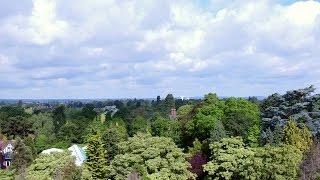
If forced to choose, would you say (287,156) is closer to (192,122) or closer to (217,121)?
(217,121)

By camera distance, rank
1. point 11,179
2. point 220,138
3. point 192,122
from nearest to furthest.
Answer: point 11,179
point 220,138
point 192,122

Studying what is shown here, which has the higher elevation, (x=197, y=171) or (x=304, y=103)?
(x=304, y=103)

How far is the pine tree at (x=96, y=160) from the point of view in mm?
46344

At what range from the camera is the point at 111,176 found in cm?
4350

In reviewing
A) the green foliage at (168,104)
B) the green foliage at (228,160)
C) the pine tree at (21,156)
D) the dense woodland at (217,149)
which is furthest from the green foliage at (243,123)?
the green foliage at (168,104)

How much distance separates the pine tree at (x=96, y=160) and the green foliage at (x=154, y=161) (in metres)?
3.49

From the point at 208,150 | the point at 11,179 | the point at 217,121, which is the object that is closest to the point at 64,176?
the point at 11,179

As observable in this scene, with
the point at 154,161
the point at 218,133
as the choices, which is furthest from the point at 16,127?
the point at 154,161

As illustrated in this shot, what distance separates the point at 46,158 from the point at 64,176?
5.68 metres

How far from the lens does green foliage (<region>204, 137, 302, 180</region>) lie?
3616 cm

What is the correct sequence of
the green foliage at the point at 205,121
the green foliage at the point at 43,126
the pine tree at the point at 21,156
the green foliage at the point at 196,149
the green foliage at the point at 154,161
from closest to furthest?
the green foliage at the point at 154,161
the green foliage at the point at 196,149
the green foliage at the point at 205,121
the pine tree at the point at 21,156
the green foliage at the point at 43,126

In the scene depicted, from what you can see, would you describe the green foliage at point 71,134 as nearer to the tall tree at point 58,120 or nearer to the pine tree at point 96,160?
the tall tree at point 58,120

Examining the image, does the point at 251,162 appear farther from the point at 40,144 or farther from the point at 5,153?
the point at 5,153

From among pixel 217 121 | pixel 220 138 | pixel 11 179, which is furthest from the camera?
pixel 217 121
